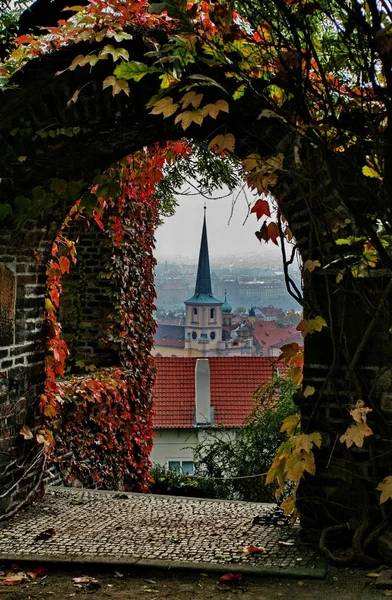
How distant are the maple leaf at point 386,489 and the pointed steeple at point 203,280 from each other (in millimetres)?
26611

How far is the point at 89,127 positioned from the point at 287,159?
1328mm

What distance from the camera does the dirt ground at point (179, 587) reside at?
4.36 metres

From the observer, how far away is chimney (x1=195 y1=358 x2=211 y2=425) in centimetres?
1941

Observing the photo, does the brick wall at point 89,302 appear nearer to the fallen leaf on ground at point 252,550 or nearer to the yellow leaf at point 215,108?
the fallen leaf on ground at point 252,550

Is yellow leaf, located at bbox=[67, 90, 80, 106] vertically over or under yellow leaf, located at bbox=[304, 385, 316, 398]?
over

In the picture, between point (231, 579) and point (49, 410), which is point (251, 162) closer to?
point (231, 579)

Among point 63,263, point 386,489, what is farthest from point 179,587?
point 63,263

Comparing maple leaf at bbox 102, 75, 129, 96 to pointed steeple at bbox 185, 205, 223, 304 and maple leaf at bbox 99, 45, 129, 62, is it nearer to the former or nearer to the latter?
maple leaf at bbox 99, 45, 129, 62

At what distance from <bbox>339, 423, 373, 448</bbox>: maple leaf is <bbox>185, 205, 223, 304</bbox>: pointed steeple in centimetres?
2649

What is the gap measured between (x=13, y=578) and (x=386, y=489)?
2.17 m

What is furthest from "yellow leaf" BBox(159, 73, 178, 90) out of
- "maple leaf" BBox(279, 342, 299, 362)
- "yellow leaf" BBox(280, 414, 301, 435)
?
"yellow leaf" BBox(280, 414, 301, 435)

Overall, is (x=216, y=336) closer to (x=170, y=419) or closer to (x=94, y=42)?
(x=170, y=419)

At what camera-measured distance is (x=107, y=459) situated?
29.5 ft

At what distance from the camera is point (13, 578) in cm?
470
